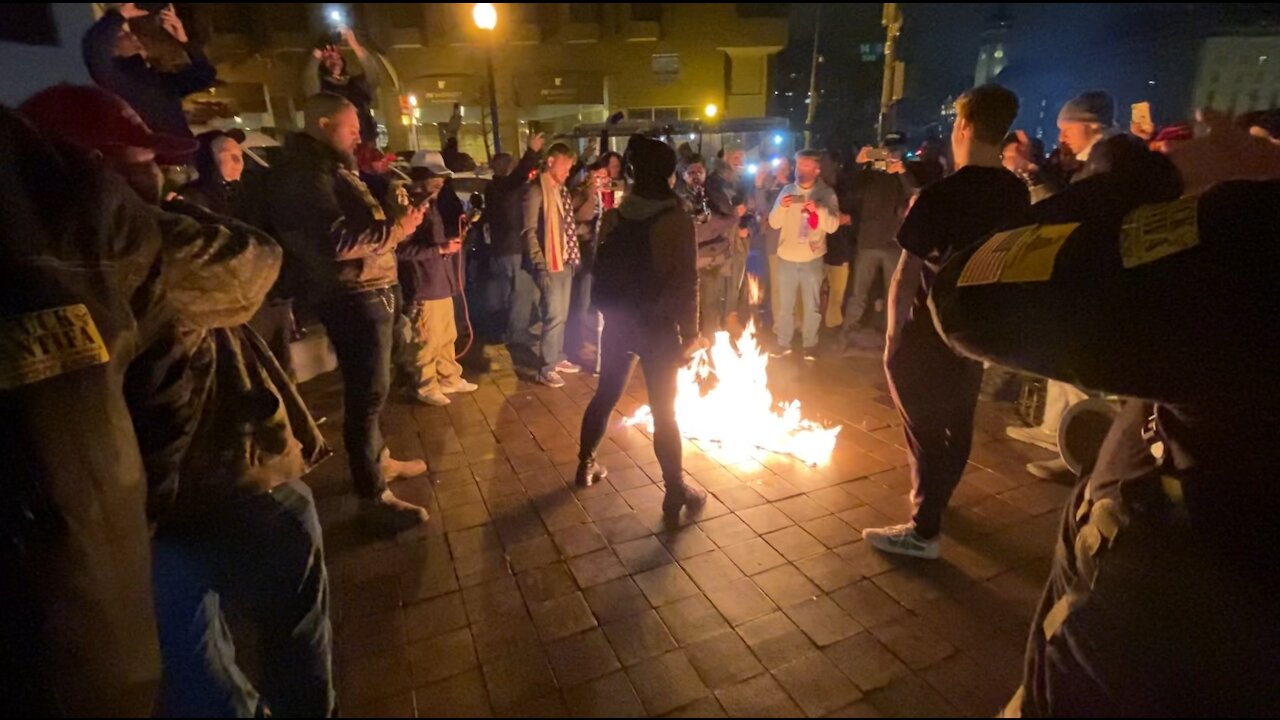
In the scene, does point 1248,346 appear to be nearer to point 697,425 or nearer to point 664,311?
point 664,311

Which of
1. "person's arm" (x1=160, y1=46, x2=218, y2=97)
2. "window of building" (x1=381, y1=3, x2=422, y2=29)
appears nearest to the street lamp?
"window of building" (x1=381, y1=3, x2=422, y2=29)

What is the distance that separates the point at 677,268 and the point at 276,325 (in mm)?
3469

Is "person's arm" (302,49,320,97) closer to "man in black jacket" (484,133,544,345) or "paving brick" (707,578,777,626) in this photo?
"man in black jacket" (484,133,544,345)

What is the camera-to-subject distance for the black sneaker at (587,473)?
4344 millimetres

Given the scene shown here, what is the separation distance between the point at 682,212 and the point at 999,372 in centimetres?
401

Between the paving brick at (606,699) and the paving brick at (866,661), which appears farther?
the paving brick at (866,661)

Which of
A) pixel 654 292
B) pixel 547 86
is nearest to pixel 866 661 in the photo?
pixel 654 292

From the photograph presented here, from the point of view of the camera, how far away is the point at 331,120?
335 cm

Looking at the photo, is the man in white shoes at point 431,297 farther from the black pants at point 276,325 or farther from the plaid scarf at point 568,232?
the plaid scarf at point 568,232

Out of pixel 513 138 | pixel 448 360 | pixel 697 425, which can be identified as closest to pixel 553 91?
pixel 513 138

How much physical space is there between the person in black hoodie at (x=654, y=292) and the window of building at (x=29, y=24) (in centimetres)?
237

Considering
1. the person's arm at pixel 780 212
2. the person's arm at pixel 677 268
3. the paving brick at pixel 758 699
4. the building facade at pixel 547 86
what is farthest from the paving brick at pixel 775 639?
the building facade at pixel 547 86

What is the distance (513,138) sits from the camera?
18.9m

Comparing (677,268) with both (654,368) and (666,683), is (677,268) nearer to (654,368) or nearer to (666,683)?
(654,368)
